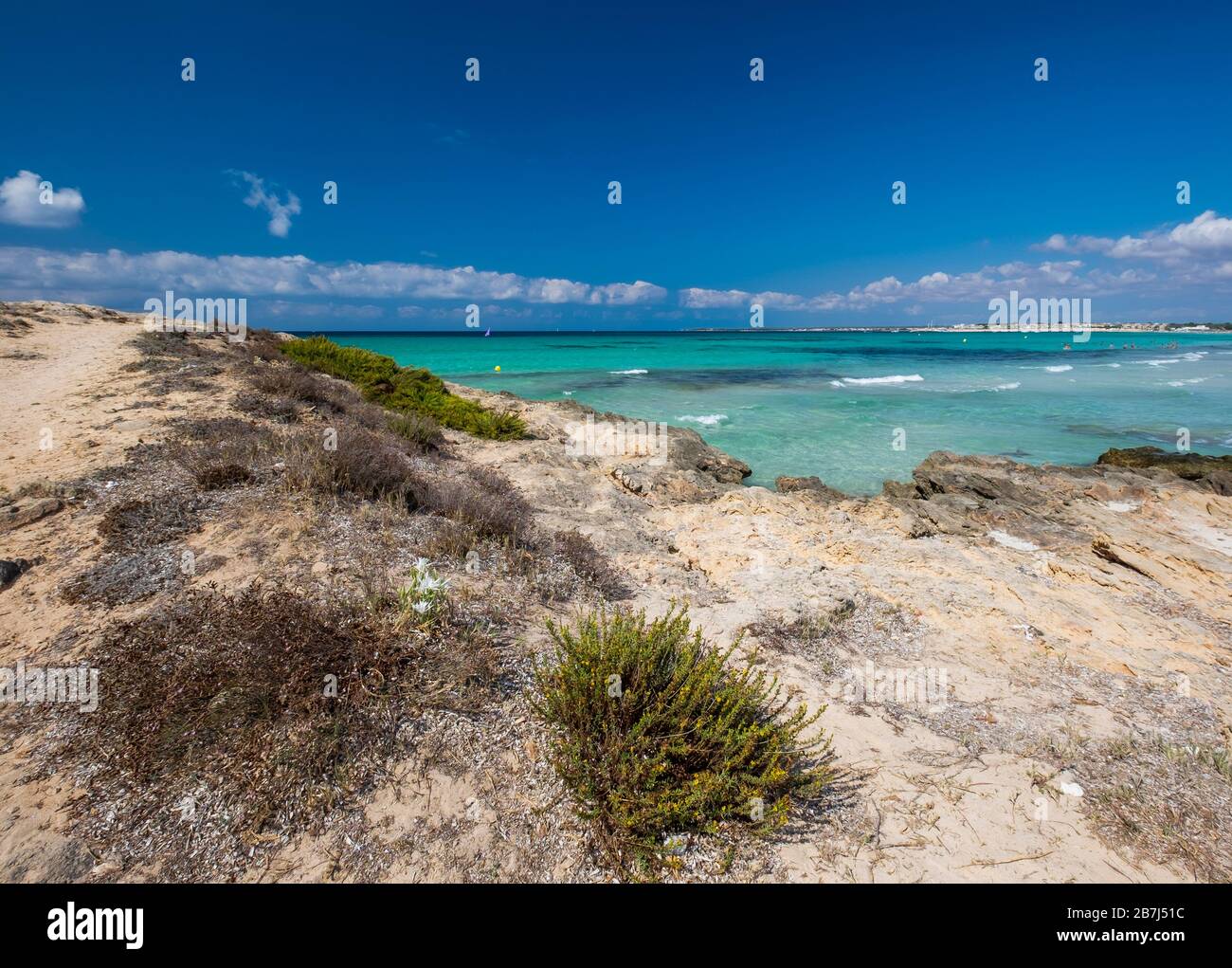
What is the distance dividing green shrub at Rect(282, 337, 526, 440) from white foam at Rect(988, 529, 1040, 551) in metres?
10.9

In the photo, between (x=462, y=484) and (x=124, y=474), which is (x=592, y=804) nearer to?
(x=462, y=484)

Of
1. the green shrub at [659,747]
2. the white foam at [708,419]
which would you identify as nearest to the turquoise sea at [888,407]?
the white foam at [708,419]

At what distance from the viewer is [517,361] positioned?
52.1 m

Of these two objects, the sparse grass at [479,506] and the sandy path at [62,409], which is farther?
the sandy path at [62,409]

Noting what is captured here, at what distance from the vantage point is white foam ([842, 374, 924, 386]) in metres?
38.3

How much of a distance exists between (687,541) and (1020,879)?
19.1 ft

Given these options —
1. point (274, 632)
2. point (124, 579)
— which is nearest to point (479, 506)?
point (274, 632)

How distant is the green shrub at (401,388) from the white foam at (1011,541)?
35.8 feet

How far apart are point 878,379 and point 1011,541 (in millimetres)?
36150

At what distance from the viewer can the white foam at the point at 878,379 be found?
126 ft

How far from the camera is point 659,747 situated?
322 cm

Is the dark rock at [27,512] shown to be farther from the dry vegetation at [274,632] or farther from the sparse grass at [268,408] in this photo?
the sparse grass at [268,408]
